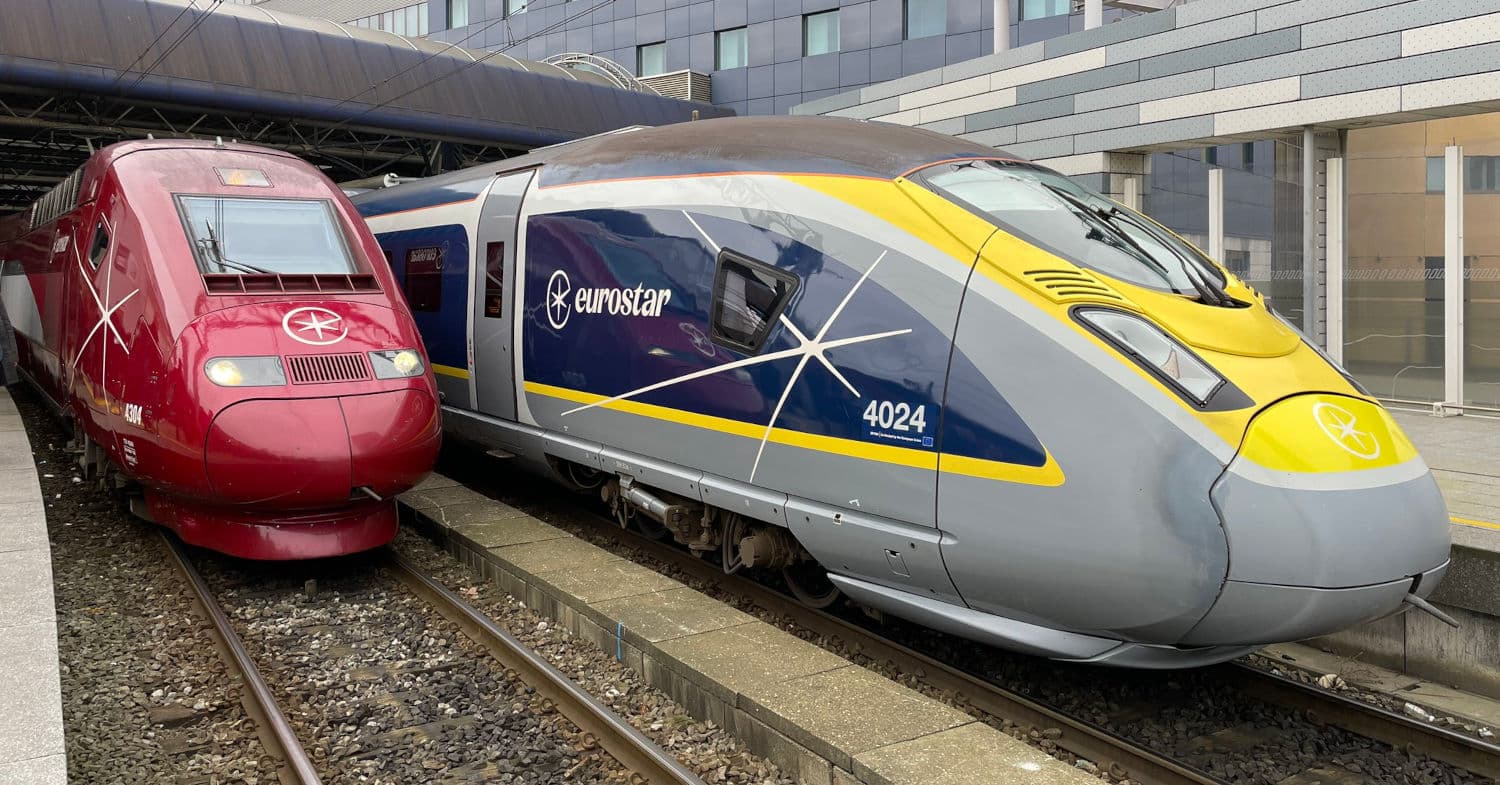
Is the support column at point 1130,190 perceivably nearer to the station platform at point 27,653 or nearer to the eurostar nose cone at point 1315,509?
the eurostar nose cone at point 1315,509

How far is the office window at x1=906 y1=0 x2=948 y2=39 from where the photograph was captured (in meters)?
29.7

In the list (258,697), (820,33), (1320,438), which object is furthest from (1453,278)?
(820,33)

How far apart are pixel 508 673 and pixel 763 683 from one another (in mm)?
1545

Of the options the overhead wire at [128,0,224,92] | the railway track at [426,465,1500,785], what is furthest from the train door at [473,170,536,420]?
the overhead wire at [128,0,224,92]

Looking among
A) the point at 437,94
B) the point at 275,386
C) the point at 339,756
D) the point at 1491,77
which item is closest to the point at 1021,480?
the point at 339,756

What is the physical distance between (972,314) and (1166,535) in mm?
1228

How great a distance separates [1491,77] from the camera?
941 centimetres

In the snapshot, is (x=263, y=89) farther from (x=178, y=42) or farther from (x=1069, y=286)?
(x=1069, y=286)

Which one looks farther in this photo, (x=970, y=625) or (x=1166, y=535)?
(x=970, y=625)

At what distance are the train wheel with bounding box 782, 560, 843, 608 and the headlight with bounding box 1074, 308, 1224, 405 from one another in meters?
2.49

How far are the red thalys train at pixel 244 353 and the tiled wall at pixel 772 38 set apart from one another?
75.4ft

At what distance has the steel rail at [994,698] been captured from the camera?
14.4ft

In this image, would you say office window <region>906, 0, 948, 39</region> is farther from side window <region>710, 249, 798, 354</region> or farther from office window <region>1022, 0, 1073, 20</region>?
side window <region>710, 249, 798, 354</region>

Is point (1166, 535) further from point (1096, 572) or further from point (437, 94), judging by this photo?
point (437, 94)
